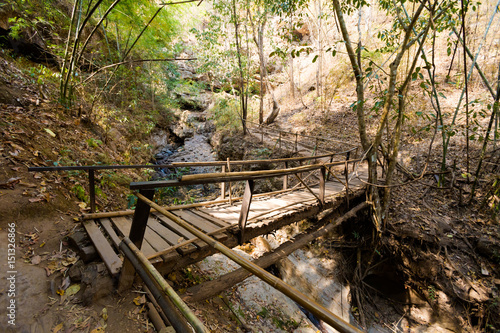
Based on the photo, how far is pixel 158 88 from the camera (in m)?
13.5

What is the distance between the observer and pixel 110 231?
2.55 metres

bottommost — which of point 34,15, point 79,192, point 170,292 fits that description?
point 79,192

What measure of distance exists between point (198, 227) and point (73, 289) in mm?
1426

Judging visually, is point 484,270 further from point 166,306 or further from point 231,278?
point 166,306

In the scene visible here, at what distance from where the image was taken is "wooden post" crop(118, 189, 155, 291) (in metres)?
1.84

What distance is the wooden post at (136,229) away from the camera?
1.84 metres

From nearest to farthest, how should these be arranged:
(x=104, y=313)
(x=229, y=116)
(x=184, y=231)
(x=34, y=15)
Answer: (x=104, y=313) → (x=184, y=231) → (x=34, y=15) → (x=229, y=116)

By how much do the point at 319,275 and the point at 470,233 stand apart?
3.87 metres

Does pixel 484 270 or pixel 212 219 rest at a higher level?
pixel 212 219

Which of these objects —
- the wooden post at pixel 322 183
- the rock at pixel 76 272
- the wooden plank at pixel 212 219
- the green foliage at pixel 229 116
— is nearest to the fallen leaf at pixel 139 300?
the rock at pixel 76 272

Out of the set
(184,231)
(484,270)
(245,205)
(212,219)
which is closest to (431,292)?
(484,270)

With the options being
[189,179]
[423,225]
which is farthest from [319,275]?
[189,179]

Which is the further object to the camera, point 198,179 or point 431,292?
point 431,292

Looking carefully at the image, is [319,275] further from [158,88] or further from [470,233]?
[158,88]
